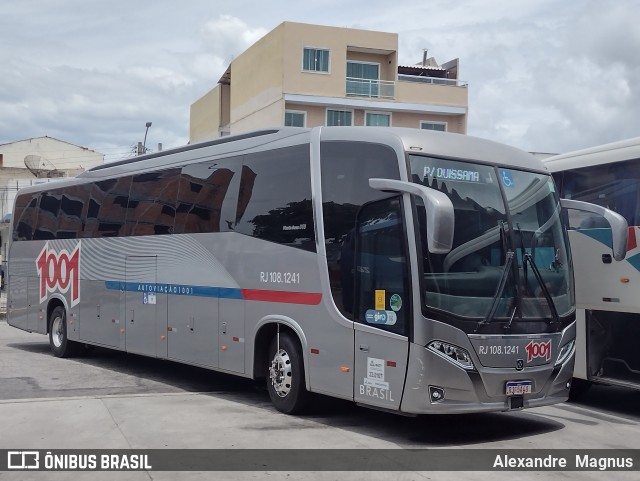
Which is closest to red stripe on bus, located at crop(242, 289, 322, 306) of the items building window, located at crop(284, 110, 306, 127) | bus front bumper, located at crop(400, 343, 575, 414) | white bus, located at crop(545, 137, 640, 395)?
bus front bumper, located at crop(400, 343, 575, 414)

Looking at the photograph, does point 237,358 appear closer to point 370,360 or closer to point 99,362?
point 370,360

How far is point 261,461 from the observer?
310 inches

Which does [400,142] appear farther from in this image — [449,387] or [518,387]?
[518,387]

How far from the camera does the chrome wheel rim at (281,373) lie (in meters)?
10.4

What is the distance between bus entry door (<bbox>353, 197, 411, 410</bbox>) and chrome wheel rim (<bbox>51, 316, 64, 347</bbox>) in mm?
9365

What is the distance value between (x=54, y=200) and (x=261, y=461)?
36.0 feet

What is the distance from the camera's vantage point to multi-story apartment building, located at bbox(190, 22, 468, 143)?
3912 cm

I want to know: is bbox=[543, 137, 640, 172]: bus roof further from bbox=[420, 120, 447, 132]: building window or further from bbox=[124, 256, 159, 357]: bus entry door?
bbox=[420, 120, 447, 132]: building window

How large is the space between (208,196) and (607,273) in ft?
19.0

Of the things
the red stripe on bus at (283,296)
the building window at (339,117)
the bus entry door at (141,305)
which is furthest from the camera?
the building window at (339,117)

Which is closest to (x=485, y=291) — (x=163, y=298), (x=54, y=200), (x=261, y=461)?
(x=261, y=461)

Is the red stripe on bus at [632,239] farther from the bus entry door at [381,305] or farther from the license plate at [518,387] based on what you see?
the bus entry door at [381,305]

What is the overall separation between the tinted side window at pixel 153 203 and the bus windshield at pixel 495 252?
Answer: 5426 millimetres

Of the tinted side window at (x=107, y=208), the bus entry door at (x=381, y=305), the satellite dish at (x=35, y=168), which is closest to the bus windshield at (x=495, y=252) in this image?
the bus entry door at (x=381, y=305)
